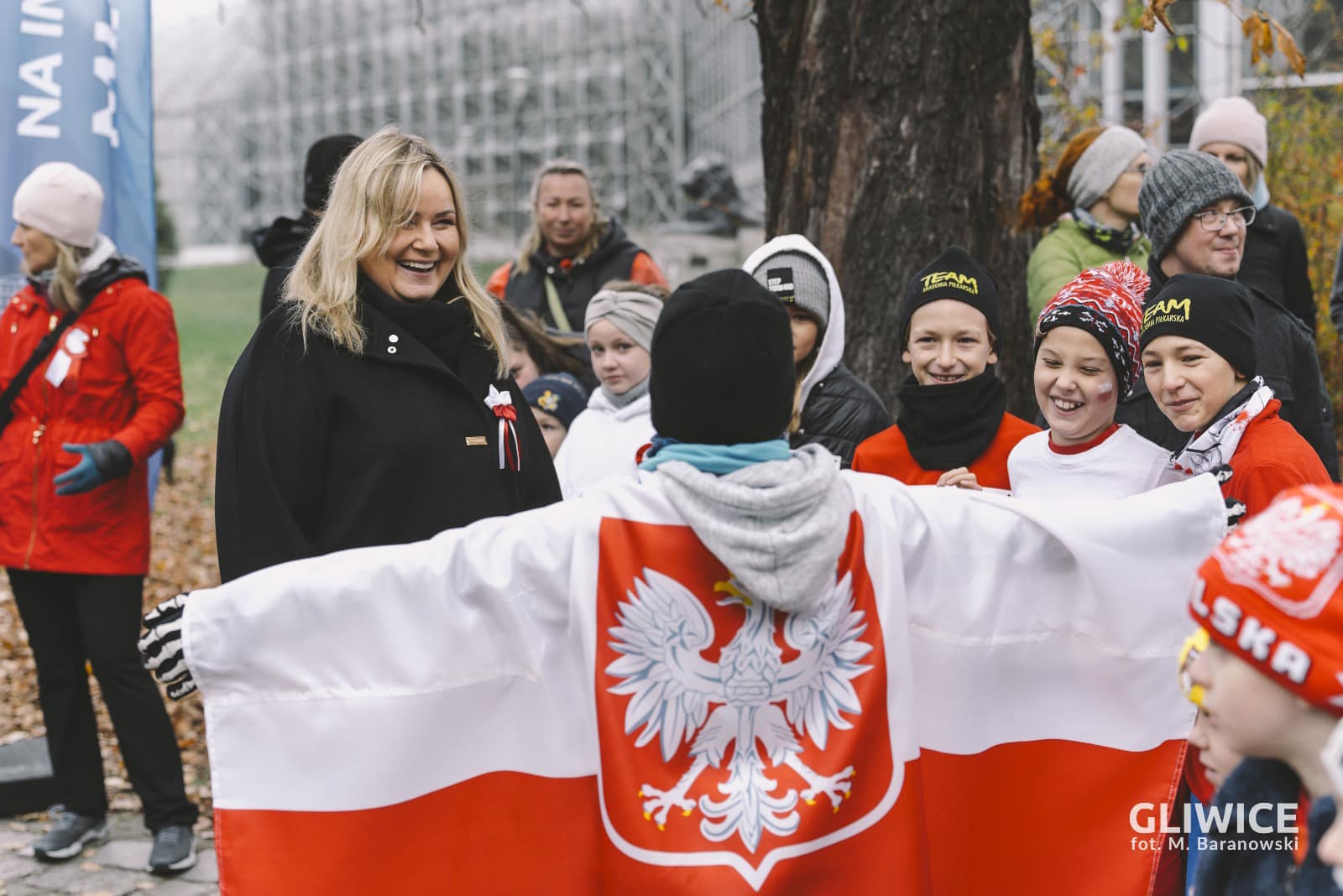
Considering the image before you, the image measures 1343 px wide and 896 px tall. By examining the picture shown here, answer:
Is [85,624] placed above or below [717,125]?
below

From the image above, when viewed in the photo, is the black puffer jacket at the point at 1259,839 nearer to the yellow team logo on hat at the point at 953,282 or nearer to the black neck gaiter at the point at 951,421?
the black neck gaiter at the point at 951,421

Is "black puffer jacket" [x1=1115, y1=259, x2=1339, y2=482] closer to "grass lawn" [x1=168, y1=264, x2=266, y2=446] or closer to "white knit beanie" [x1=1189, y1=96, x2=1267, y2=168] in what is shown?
"white knit beanie" [x1=1189, y1=96, x2=1267, y2=168]

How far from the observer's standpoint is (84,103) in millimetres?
6324

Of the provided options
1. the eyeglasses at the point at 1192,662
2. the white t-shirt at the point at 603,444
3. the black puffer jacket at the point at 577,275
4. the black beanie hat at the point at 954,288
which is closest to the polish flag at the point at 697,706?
the eyeglasses at the point at 1192,662

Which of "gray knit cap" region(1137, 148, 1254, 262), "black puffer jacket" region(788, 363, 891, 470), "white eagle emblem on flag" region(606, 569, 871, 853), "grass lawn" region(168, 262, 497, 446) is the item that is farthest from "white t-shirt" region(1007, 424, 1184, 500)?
"grass lawn" region(168, 262, 497, 446)

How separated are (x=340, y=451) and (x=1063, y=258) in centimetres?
285

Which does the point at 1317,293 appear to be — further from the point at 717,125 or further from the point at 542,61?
the point at 542,61

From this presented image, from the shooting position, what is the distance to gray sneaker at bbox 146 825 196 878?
5137 millimetres

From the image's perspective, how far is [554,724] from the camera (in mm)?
2715

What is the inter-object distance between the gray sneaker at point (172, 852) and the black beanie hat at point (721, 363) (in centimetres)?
357

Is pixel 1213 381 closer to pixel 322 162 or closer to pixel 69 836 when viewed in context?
pixel 322 162

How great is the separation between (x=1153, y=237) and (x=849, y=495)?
2069mm

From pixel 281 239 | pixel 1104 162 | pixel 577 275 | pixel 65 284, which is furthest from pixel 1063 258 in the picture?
pixel 65 284

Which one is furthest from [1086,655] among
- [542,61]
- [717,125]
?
[542,61]
